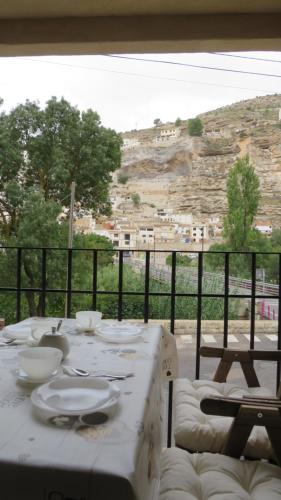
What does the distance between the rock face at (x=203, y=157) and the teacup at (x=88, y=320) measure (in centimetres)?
1760

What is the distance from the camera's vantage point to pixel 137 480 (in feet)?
2.08

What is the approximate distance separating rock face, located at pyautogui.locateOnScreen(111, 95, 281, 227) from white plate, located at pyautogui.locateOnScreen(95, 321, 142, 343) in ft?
57.8

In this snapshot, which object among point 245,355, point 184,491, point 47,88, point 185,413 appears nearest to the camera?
point 184,491

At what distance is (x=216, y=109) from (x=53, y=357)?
916 inches

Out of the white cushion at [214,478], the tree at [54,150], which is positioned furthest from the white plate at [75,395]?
the tree at [54,150]

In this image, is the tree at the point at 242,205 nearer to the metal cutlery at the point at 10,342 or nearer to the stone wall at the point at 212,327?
the stone wall at the point at 212,327

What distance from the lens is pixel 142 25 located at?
6.41 ft

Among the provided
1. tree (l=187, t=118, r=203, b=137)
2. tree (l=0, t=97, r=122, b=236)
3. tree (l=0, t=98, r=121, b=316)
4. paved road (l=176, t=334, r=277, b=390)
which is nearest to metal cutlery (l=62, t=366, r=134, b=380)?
paved road (l=176, t=334, r=277, b=390)

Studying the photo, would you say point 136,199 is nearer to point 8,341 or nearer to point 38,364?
point 8,341

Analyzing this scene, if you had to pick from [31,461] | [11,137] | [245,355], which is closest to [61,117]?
[11,137]

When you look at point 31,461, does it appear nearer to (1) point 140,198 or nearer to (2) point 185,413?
(2) point 185,413

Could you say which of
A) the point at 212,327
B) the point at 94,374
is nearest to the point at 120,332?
the point at 94,374

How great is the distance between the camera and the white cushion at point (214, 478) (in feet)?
3.21

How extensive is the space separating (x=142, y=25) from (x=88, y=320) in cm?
147
